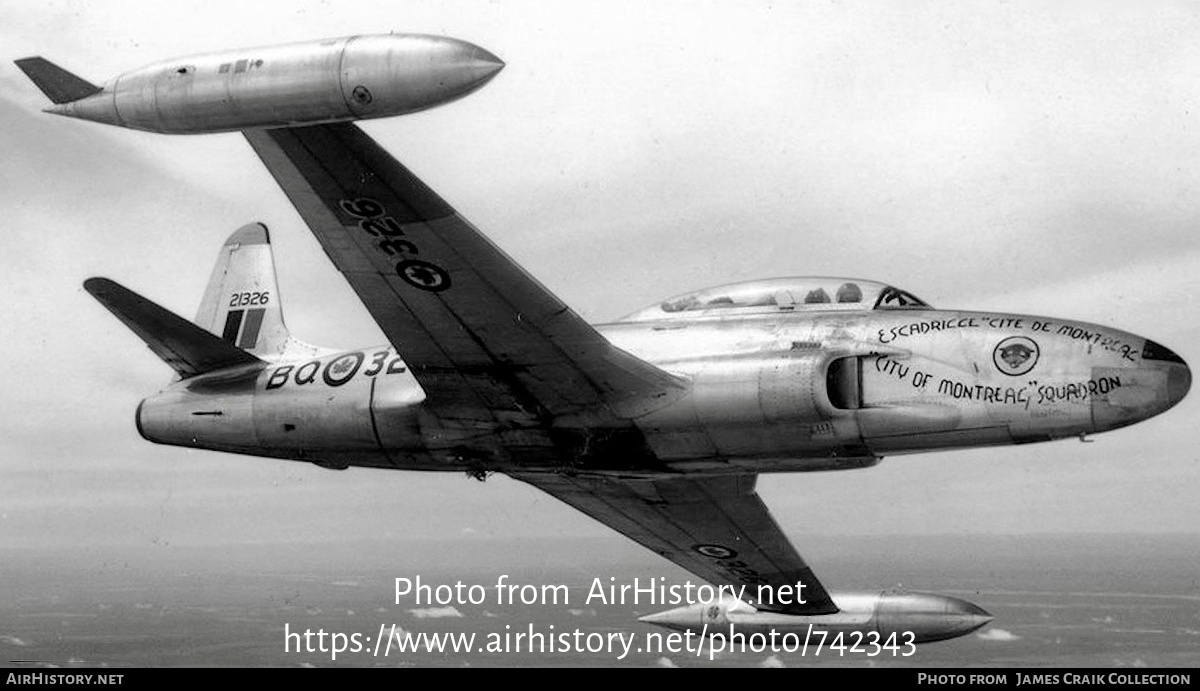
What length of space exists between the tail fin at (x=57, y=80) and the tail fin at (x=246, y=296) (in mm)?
8404

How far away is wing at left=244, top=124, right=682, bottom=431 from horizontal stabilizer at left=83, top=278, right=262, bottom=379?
3703 millimetres

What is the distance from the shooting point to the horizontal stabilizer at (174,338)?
16984 mm

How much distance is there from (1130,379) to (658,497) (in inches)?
346

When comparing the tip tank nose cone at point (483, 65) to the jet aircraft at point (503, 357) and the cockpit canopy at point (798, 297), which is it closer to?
the jet aircraft at point (503, 357)

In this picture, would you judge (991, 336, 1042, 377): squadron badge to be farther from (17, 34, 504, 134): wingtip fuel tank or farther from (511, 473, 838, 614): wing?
(17, 34, 504, 134): wingtip fuel tank

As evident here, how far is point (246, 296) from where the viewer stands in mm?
21656

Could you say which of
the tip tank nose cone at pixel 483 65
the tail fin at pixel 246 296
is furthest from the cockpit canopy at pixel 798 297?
the tail fin at pixel 246 296

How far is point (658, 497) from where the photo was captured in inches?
813

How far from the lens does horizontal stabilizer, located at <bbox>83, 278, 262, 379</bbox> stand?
55.7ft

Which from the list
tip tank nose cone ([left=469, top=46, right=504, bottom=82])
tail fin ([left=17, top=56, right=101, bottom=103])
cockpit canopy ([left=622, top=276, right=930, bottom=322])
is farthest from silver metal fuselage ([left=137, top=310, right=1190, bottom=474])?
tail fin ([left=17, top=56, right=101, bottom=103])

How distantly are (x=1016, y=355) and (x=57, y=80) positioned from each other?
1017cm

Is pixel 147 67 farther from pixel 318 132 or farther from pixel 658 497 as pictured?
pixel 658 497

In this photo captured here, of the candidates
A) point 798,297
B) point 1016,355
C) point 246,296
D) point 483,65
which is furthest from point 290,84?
point 246,296

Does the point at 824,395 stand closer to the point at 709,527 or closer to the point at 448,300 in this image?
the point at 448,300
